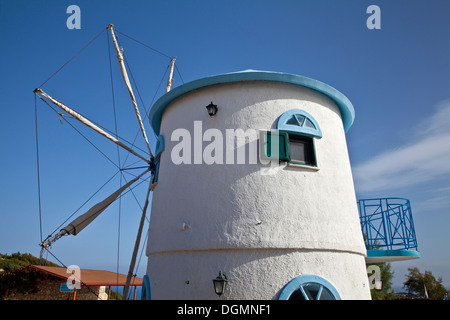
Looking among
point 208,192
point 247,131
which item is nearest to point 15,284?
point 208,192

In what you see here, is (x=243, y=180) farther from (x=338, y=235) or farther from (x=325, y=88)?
(x=325, y=88)

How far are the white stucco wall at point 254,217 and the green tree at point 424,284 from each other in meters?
26.0

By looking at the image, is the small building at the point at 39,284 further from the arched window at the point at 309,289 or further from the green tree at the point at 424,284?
the green tree at the point at 424,284

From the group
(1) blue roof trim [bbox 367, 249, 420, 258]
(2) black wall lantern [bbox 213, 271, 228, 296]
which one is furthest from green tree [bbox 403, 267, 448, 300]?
(2) black wall lantern [bbox 213, 271, 228, 296]

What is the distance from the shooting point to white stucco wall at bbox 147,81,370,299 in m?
6.10

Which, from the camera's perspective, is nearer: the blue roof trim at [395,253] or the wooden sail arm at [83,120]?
the blue roof trim at [395,253]

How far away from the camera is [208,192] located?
684 centimetres

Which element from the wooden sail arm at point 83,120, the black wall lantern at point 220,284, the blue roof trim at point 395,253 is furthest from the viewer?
the wooden sail arm at point 83,120

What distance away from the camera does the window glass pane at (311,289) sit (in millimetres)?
5953

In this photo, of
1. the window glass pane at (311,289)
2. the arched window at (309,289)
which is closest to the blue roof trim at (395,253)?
the arched window at (309,289)

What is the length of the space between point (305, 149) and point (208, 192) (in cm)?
272

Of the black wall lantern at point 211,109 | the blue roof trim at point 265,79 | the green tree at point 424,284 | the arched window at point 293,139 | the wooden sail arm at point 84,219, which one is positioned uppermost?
the blue roof trim at point 265,79

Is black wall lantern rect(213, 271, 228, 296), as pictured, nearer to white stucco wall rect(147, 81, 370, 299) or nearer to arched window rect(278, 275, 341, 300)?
white stucco wall rect(147, 81, 370, 299)

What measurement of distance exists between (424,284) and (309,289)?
26607 millimetres
